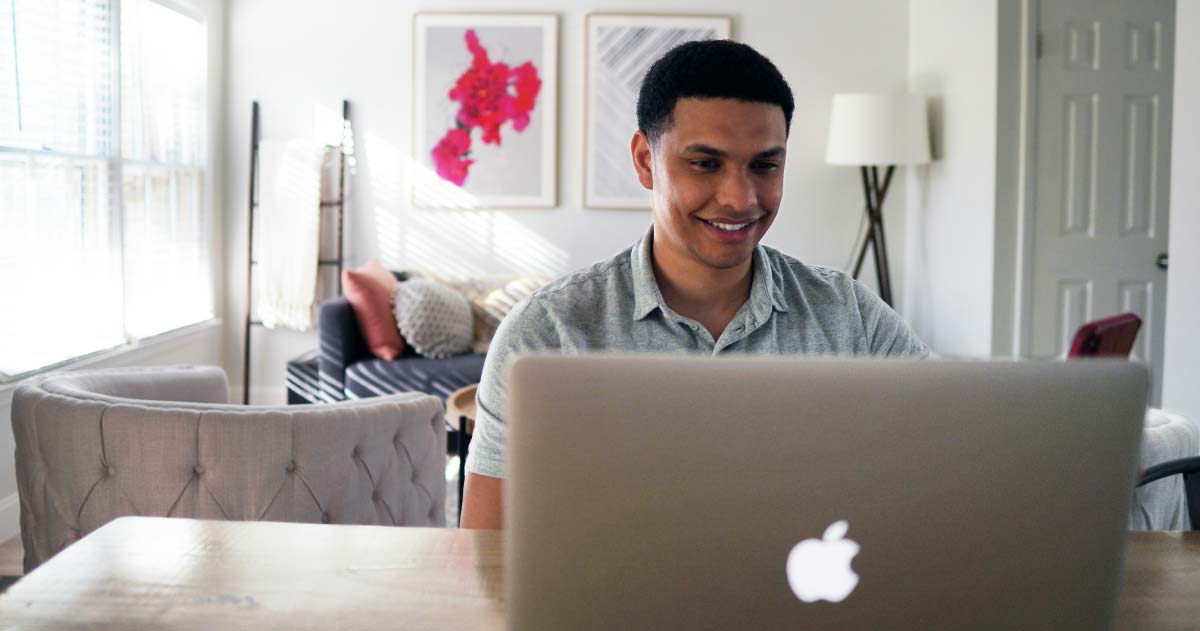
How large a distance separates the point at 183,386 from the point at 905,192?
13.2 ft

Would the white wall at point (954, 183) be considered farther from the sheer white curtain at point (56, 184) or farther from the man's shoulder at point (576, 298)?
the sheer white curtain at point (56, 184)

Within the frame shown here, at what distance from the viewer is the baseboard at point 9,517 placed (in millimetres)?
3594

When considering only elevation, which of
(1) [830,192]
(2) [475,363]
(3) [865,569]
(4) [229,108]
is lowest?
(2) [475,363]

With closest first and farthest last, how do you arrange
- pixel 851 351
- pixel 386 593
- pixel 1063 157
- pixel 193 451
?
pixel 386 593 < pixel 851 351 < pixel 193 451 < pixel 1063 157

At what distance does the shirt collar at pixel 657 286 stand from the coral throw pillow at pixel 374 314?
3372mm

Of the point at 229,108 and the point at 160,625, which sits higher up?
the point at 229,108

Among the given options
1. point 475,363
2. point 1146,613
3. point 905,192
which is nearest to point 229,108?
A: point 475,363

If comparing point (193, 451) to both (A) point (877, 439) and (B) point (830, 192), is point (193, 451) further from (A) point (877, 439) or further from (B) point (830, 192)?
(B) point (830, 192)

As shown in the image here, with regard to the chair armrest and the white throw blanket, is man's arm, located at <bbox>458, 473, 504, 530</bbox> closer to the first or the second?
the chair armrest

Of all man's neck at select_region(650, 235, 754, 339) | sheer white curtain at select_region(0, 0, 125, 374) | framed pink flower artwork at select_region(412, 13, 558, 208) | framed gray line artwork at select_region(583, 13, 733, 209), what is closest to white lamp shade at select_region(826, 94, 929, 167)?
framed gray line artwork at select_region(583, 13, 733, 209)

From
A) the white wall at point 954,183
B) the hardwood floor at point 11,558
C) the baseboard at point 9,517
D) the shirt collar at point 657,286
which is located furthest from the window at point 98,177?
the white wall at point 954,183

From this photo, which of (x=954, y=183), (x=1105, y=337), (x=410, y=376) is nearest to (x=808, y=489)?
(x=1105, y=337)

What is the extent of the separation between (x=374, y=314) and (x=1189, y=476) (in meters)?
3.73

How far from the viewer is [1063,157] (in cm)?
Answer: 460
